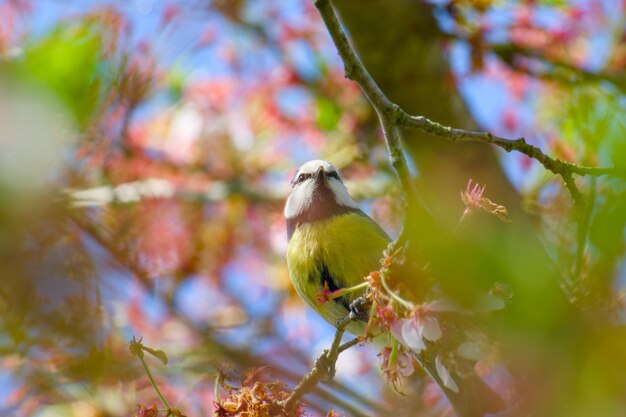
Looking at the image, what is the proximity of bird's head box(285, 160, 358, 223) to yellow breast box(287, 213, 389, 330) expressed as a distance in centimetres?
8

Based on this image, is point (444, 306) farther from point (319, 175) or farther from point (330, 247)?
point (319, 175)

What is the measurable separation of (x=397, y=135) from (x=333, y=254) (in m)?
1.26

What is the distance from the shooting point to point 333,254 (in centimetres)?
268

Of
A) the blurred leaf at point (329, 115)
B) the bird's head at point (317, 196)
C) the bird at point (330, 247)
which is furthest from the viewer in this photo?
the blurred leaf at point (329, 115)

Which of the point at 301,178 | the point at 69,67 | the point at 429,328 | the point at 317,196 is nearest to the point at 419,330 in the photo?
the point at 429,328

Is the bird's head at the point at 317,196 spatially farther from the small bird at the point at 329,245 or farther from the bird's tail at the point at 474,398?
the bird's tail at the point at 474,398

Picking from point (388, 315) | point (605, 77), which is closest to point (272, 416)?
point (388, 315)

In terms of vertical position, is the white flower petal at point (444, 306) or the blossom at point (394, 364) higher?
the white flower petal at point (444, 306)

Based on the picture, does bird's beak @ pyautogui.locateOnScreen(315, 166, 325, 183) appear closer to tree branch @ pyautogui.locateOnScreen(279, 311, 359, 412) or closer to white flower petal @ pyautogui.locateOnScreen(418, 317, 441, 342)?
tree branch @ pyautogui.locateOnScreen(279, 311, 359, 412)

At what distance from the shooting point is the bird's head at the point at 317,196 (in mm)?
2945

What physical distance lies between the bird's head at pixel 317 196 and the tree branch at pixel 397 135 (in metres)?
1.41

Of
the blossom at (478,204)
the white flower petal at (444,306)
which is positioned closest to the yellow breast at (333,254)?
the blossom at (478,204)

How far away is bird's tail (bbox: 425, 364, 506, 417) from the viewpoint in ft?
6.89

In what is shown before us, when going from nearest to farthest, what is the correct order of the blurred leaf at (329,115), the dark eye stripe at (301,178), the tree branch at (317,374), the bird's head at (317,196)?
the tree branch at (317,374), the bird's head at (317,196), the dark eye stripe at (301,178), the blurred leaf at (329,115)
